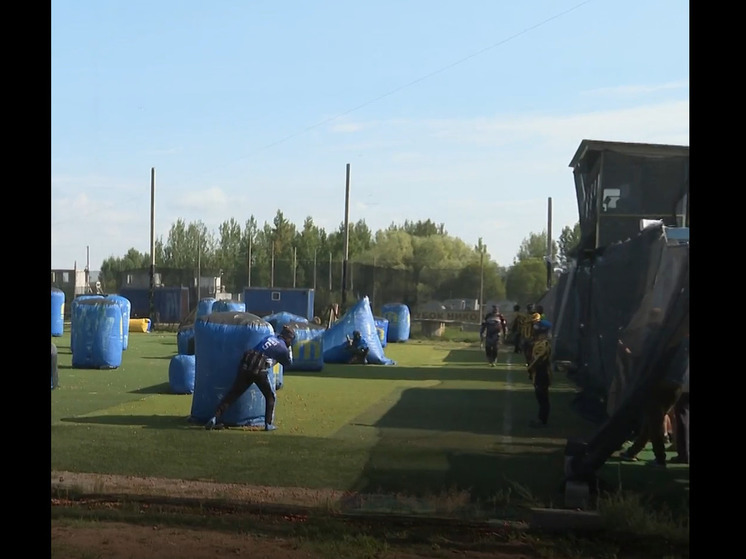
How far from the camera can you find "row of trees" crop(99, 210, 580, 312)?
51406 millimetres

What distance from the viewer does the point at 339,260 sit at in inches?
2255

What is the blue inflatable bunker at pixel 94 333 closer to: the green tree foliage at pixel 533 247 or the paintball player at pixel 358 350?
the paintball player at pixel 358 350

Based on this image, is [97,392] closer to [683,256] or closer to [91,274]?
[683,256]

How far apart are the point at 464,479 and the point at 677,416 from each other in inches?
105

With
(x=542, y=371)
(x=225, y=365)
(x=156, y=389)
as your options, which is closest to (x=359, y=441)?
(x=225, y=365)

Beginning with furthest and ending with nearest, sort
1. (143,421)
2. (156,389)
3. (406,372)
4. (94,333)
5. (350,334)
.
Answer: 1. (350,334)
2. (406,372)
3. (94,333)
4. (156,389)
5. (143,421)

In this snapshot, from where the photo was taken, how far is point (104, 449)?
36.1 ft

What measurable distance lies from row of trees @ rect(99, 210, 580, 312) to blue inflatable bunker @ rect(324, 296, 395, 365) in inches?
768

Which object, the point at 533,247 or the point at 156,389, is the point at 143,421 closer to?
the point at 156,389

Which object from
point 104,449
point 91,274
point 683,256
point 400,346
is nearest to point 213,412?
point 104,449

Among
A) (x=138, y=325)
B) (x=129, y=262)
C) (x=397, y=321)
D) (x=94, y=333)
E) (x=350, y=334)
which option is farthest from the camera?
(x=129, y=262)

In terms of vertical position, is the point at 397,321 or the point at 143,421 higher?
the point at 397,321

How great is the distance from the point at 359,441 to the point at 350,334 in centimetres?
1482

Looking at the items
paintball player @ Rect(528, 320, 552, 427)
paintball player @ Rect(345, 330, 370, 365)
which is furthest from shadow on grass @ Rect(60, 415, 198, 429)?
paintball player @ Rect(345, 330, 370, 365)
